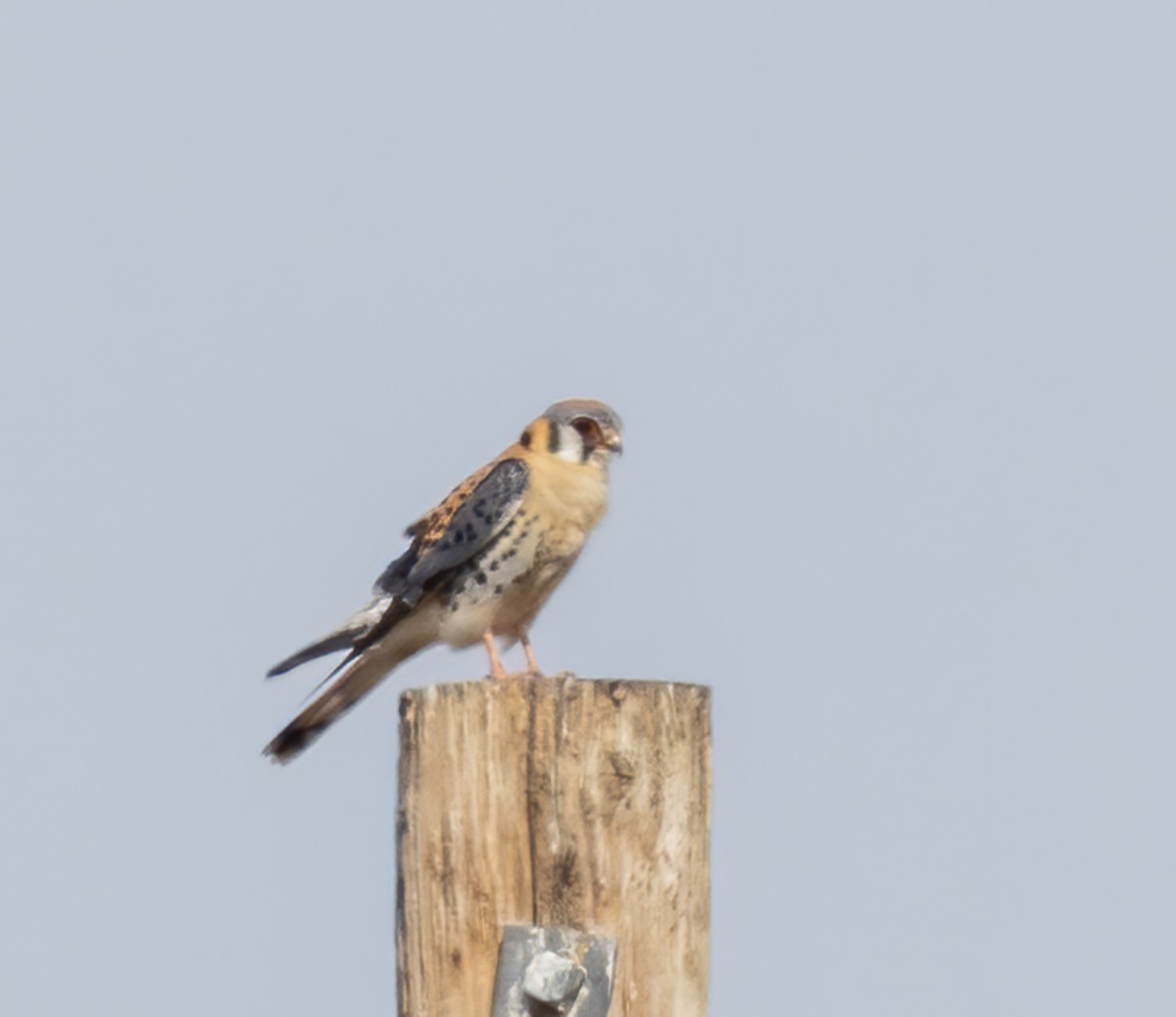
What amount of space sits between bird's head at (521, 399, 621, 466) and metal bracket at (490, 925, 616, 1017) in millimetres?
3090

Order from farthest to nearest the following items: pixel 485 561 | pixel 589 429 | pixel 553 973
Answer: pixel 589 429, pixel 485 561, pixel 553 973

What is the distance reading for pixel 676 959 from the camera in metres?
3.94

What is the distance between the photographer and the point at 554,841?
387 centimetres

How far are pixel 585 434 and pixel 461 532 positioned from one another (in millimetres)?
567

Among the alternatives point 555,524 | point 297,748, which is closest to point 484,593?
point 555,524

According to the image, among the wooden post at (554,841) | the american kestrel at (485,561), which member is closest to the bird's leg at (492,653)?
the american kestrel at (485,561)

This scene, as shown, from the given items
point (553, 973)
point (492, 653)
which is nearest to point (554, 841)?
point (553, 973)

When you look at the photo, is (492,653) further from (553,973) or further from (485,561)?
(553,973)

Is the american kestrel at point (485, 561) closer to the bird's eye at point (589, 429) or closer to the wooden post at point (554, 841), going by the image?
the bird's eye at point (589, 429)

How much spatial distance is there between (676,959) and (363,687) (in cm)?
309

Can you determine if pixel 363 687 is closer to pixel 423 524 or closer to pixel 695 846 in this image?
pixel 423 524

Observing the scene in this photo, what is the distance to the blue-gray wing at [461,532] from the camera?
6.59 m

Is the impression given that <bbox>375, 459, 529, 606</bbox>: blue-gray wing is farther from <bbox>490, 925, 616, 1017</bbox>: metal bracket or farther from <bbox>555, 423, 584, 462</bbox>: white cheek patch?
<bbox>490, 925, 616, 1017</bbox>: metal bracket

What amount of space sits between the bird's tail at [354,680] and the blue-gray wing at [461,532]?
15 centimetres
